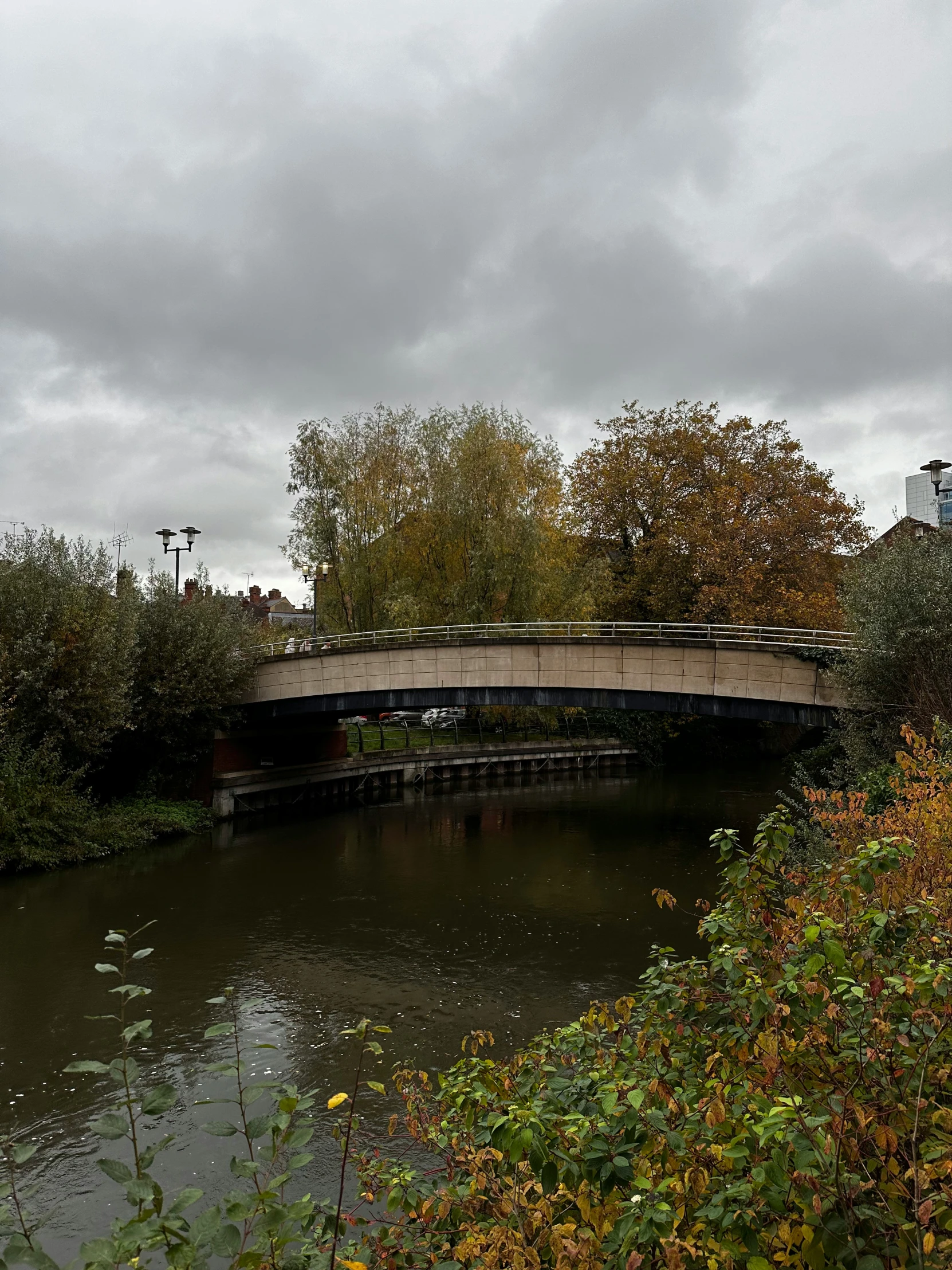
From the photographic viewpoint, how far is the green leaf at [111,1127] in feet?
8.30

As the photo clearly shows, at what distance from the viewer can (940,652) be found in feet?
53.6

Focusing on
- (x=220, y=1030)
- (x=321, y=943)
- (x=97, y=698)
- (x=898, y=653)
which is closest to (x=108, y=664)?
(x=97, y=698)

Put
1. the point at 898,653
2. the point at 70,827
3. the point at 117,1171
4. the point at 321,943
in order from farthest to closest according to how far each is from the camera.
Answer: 1. the point at 70,827
2. the point at 898,653
3. the point at 321,943
4. the point at 117,1171

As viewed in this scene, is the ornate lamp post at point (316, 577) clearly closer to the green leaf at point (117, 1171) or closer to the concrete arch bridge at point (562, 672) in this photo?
the concrete arch bridge at point (562, 672)

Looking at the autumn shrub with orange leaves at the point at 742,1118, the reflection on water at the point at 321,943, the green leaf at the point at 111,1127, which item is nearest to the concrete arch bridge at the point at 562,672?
the reflection on water at the point at 321,943

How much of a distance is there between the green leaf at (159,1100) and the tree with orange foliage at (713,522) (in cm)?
2857

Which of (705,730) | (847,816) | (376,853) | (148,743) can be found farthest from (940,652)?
(705,730)

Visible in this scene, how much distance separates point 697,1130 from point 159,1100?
78.4 inches

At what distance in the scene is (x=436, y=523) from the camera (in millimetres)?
31578

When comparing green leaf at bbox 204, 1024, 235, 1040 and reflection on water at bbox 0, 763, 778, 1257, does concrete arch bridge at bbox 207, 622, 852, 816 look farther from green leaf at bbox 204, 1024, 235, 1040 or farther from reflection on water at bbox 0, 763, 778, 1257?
green leaf at bbox 204, 1024, 235, 1040

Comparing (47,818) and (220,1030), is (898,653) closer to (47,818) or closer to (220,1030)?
(220,1030)

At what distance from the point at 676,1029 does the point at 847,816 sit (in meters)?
3.75

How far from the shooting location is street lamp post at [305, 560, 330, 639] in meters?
30.6

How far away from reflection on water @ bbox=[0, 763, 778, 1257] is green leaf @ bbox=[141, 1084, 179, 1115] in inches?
153
